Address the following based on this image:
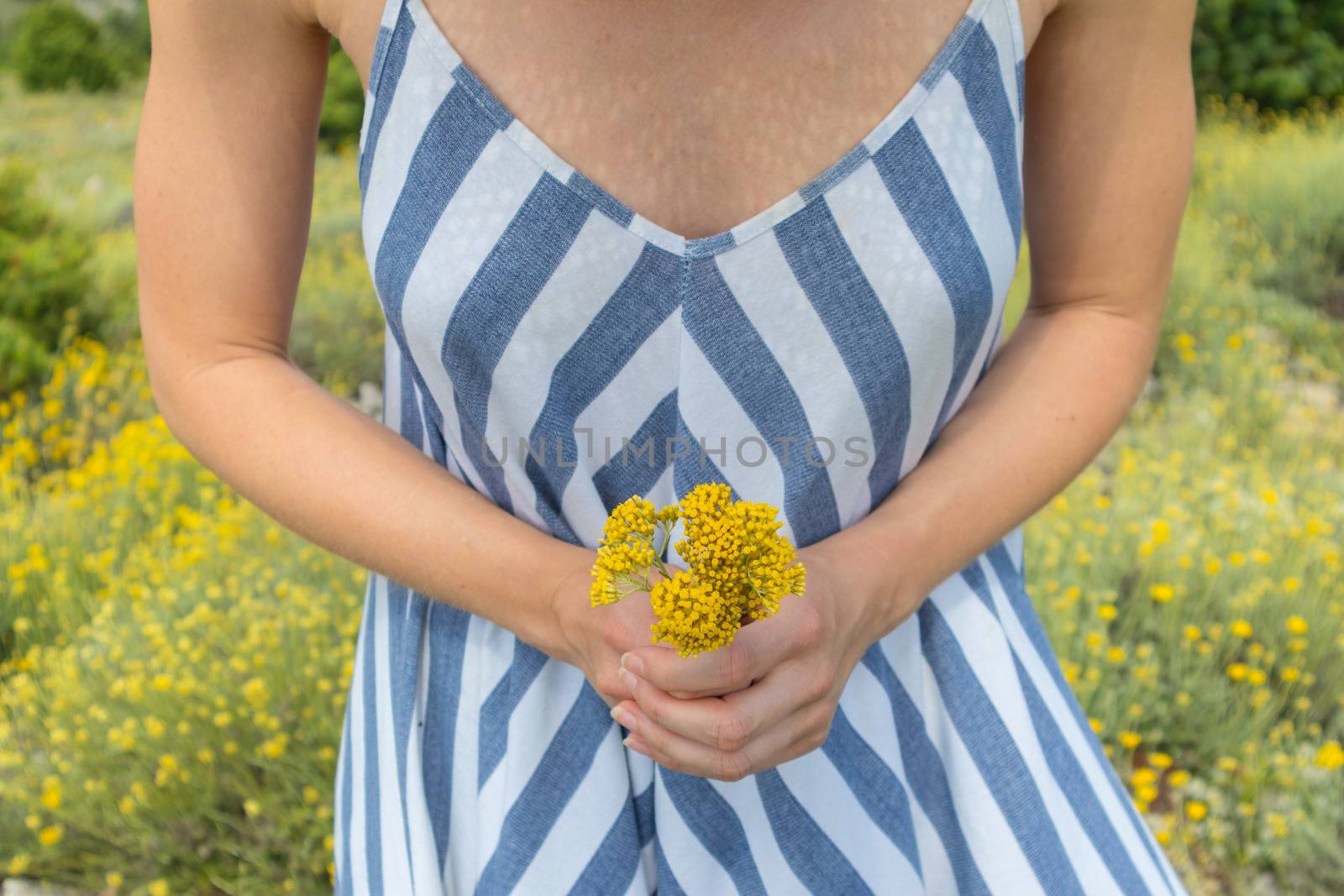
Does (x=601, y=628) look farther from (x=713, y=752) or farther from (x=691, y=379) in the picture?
(x=691, y=379)

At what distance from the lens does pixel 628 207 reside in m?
0.90

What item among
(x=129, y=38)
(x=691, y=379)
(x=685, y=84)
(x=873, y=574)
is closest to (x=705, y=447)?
(x=691, y=379)

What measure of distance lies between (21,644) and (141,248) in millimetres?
2816

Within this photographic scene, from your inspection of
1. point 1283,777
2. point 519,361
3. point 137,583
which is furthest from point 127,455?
point 1283,777

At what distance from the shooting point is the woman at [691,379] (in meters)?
0.90

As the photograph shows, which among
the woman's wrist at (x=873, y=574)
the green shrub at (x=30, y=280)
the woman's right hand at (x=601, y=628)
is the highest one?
the green shrub at (x=30, y=280)

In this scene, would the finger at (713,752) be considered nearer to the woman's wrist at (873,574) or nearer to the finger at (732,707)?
the finger at (732,707)

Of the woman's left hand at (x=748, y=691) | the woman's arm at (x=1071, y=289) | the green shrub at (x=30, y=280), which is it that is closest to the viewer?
the woman's left hand at (x=748, y=691)

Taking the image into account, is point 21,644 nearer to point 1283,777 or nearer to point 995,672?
point 995,672

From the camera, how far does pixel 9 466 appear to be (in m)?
4.18

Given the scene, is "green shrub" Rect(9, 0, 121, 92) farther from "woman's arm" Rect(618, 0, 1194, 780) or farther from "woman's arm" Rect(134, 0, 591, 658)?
"woman's arm" Rect(618, 0, 1194, 780)

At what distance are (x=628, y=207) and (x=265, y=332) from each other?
381 millimetres

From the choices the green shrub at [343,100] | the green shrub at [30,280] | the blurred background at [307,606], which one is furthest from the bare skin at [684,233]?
the green shrub at [343,100]

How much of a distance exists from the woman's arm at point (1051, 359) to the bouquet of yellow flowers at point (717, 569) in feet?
0.40
